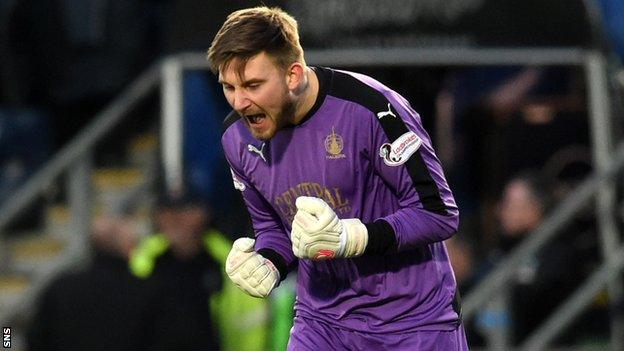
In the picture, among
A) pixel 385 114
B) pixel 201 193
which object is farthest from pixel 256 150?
pixel 201 193

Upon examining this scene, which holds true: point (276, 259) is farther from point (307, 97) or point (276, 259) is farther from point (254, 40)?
point (254, 40)

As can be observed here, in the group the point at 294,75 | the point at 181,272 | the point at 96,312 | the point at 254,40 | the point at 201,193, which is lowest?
the point at 96,312

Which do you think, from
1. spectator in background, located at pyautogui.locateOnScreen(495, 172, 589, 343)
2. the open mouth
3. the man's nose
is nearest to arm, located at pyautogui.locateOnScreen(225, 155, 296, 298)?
the open mouth

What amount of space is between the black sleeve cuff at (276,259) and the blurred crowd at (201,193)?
2.77 meters

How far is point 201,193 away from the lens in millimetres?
9445

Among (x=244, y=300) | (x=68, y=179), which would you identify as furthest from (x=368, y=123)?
(x=68, y=179)

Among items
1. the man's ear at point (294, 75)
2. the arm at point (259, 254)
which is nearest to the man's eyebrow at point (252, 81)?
the man's ear at point (294, 75)

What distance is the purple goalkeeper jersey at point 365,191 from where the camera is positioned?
217 inches

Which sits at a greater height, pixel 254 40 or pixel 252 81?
pixel 254 40

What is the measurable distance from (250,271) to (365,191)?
0.45 m

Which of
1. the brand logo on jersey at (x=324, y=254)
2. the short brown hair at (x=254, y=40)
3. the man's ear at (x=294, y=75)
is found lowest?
the brand logo on jersey at (x=324, y=254)

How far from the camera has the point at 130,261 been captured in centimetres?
884

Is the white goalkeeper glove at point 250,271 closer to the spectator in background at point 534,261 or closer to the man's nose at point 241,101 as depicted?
the man's nose at point 241,101

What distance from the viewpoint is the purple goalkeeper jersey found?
217 inches
